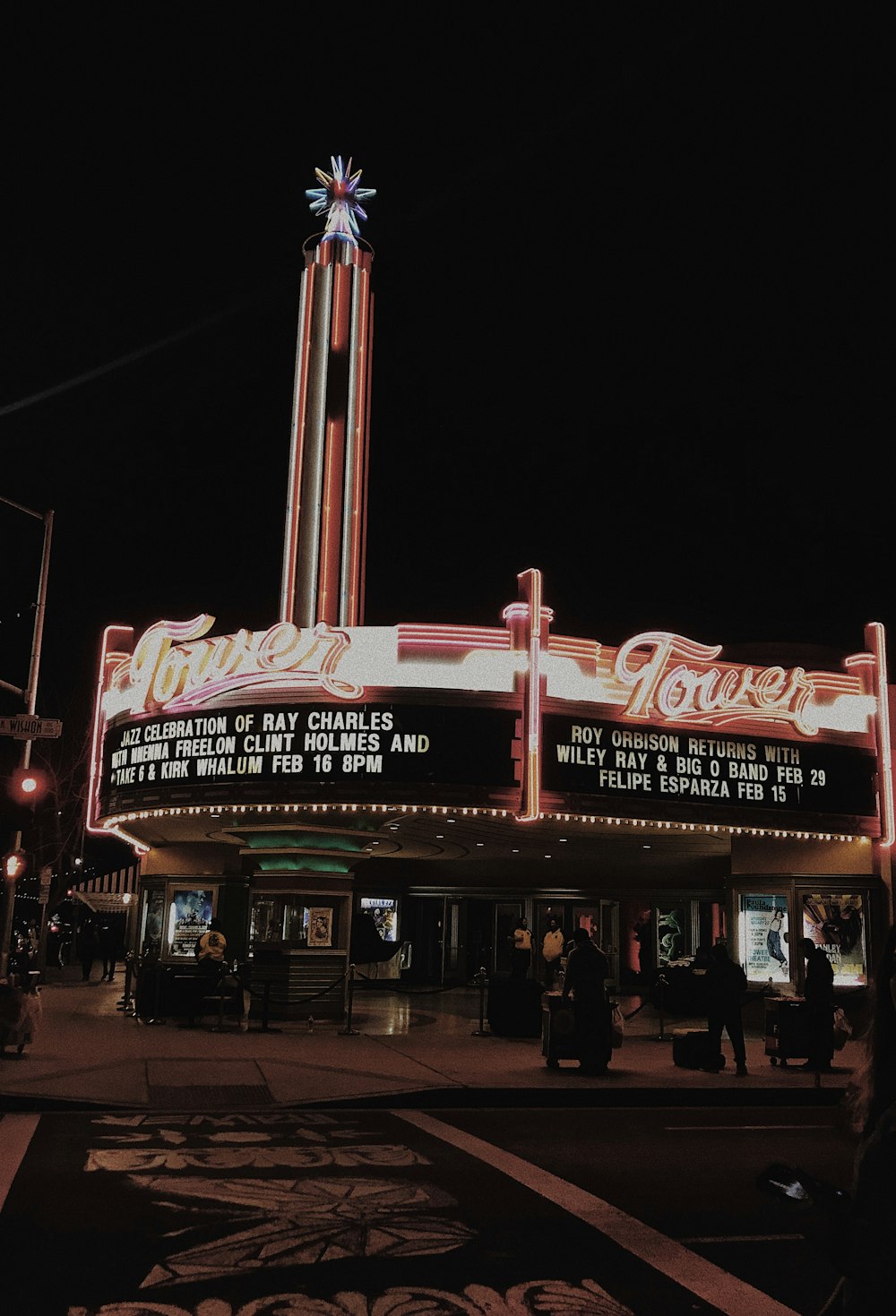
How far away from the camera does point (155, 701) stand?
69.7ft

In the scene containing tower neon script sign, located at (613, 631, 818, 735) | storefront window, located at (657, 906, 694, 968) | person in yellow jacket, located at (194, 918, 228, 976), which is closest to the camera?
tower neon script sign, located at (613, 631, 818, 735)

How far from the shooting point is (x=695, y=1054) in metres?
16.1

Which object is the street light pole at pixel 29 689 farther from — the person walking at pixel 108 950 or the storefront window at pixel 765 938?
the storefront window at pixel 765 938

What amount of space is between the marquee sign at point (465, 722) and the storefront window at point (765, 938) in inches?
81.7

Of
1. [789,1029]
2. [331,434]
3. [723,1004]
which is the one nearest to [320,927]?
[723,1004]

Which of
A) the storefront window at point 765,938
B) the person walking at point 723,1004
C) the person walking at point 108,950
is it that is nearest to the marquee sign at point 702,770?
the storefront window at point 765,938

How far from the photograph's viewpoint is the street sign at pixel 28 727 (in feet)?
64.4

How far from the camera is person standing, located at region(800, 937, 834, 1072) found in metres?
16.2

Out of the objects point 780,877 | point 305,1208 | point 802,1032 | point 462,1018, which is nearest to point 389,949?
point 462,1018

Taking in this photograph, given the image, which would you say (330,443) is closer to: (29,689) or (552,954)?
(29,689)

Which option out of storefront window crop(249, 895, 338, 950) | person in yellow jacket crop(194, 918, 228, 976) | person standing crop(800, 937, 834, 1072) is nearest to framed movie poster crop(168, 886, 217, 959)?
storefront window crop(249, 895, 338, 950)

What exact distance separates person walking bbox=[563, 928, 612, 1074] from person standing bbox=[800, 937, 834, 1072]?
9.91 ft

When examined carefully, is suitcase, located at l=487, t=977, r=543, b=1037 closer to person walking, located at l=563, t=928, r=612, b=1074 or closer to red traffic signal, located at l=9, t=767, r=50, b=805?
person walking, located at l=563, t=928, r=612, b=1074

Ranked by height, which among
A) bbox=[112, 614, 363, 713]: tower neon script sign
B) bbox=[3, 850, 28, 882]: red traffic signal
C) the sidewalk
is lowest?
the sidewalk
